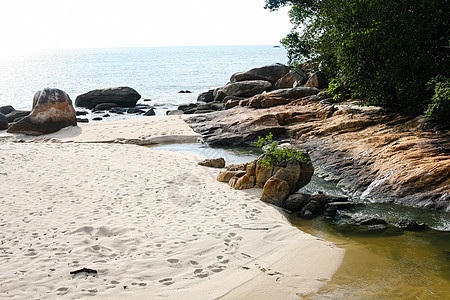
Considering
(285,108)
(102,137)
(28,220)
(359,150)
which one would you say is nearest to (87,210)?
(28,220)

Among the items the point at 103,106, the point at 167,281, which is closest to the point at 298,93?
the point at 167,281

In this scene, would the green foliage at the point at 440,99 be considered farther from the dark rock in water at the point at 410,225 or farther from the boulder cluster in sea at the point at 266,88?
the boulder cluster in sea at the point at 266,88

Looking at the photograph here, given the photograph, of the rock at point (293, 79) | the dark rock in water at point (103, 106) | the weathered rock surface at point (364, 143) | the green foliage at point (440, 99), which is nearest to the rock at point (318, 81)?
the rock at point (293, 79)

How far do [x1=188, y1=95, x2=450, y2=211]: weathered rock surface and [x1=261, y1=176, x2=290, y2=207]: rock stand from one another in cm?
252

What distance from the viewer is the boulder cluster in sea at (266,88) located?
21.7m

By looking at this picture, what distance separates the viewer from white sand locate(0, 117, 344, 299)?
585 centimetres

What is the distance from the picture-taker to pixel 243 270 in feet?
21.2

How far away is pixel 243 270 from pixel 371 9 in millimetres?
12144

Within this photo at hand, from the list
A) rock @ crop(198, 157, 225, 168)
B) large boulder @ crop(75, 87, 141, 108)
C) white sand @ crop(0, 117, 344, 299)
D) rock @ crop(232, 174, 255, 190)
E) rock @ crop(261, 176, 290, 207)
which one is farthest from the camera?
large boulder @ crop(75, 87, 141, 108)

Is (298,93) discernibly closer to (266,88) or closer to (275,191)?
(266,88)

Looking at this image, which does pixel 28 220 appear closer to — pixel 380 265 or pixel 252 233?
pixel 252 233

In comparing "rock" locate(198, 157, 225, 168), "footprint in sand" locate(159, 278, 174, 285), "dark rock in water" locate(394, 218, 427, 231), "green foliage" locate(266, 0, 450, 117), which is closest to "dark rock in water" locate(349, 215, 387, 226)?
"dark rock in water" locate(394, 218, 427, 231)

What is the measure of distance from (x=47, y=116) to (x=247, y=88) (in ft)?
46.2

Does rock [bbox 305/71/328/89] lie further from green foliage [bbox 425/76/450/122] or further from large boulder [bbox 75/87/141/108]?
large boulder [bbox 75/87/141/108]
